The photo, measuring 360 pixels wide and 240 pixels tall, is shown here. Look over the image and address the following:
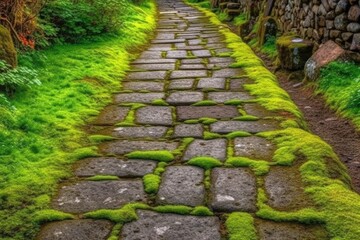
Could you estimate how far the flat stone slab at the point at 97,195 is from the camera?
2.75 meters

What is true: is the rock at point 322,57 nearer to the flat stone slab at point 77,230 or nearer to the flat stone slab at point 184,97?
the flat stone slab at point 184,97

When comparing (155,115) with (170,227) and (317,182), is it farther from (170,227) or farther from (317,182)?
(170,227)

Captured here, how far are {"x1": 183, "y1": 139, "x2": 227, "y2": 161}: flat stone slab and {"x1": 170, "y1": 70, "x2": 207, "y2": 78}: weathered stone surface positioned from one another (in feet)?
8.60

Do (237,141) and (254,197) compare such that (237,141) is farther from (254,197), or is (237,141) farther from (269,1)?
A: (269,1)

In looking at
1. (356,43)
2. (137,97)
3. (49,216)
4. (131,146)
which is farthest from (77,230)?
(356,43)

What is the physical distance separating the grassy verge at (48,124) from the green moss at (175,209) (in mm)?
731

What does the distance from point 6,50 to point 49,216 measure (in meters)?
2.92

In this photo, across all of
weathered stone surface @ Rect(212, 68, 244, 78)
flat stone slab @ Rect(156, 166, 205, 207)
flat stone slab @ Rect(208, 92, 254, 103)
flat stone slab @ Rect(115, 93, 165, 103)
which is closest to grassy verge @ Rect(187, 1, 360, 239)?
flat stone slab @ Rect(208, 92, 254, 103)

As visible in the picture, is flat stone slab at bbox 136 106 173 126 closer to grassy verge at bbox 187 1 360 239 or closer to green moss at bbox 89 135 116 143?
green moss at bbox 89 135 116 143

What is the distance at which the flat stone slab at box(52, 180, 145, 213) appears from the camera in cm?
275

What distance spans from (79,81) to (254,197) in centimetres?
340

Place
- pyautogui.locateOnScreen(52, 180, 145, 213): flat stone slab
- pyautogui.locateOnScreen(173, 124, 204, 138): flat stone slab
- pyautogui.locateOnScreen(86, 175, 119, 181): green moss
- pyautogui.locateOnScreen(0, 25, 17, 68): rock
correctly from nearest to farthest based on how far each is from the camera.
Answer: pyautogui.locateOnScreen(52, 180, 145, 213): flat stone slab
pyautogui.locateOnScreen(86, 175, 119, 181): green moss
pyautogui.locateOnScreen(173, 124, 204, 138): flat stone slab
pyautogui.locateOnScreen(0, 25, 17, 68): rock

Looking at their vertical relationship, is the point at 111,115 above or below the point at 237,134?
below

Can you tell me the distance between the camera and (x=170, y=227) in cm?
250
